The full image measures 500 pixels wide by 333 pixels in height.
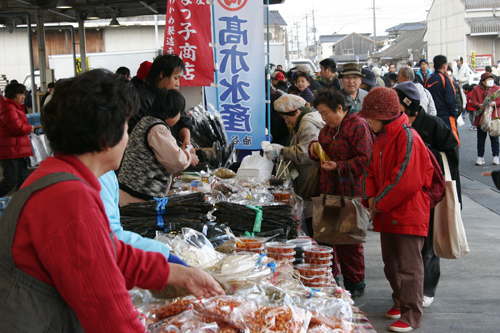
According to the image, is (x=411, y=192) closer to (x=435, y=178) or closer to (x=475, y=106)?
(x=435, y=178)

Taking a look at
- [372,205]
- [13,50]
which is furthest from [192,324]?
[13,50]

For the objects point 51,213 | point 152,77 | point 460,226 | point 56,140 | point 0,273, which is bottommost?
point 460,226

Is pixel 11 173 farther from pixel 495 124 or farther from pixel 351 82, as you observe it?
pixel 495 124

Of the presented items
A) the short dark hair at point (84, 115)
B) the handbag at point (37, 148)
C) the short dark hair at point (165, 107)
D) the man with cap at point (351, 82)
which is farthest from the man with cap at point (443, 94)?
the handbag at point (37, 148)

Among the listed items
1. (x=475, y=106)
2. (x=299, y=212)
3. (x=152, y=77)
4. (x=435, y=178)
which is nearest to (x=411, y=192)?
(x=435, y=178)

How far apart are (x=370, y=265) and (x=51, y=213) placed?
15.5 ft

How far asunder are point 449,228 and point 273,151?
209 centimetres

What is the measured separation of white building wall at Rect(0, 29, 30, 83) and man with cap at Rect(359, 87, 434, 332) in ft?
95.2

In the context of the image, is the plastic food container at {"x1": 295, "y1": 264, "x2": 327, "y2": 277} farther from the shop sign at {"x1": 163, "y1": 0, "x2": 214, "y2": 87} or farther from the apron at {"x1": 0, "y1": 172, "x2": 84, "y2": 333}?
the shop sign at {"x1": 163, "y1": 0, "x2": 214, "y2": 87}

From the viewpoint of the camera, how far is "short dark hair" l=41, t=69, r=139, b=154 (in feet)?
4.23

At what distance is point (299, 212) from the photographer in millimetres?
4445

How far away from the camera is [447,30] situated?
41.5 m

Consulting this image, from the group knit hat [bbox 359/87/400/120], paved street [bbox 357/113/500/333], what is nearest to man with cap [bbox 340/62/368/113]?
paved street [bbox 357/113/500/333]

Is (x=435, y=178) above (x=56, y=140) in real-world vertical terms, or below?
below
